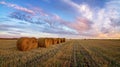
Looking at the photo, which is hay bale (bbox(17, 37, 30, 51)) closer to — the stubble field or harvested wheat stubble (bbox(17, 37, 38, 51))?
harvested wheat stubble (bbox(17, 37, 38, 51))

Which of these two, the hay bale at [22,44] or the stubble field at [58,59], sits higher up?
the hay bale at [22,44]

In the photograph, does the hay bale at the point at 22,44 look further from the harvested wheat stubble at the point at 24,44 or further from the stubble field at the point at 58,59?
the stubble field at the point at 58,59

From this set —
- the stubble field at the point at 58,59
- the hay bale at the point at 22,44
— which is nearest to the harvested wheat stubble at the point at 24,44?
the hay bale at the point at 22,44

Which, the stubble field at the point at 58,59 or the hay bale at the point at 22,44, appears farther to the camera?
the hay bale at the point at 22,44

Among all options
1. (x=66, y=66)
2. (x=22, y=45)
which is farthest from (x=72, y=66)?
(x=22, y=45)

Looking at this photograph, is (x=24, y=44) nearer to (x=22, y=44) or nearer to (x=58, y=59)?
(x=22, y=44)

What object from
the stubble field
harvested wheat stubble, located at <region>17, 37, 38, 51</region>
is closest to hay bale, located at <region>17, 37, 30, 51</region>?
harvested wheat stubble, located at <region>17, 37, 38, 51</region>

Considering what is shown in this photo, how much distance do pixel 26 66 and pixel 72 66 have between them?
2334 millimetres

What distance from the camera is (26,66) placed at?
24.2ft

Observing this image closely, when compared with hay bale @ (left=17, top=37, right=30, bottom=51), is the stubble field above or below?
below

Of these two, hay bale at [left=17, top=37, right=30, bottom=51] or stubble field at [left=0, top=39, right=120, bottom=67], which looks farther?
hay bale at [left=17, top=37, right=30, bottom=51]

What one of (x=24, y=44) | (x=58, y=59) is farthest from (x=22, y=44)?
(x=58, y=59)

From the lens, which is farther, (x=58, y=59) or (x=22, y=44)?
(x=22, y=44)

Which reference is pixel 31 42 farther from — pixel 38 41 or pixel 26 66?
pixel 26 66
